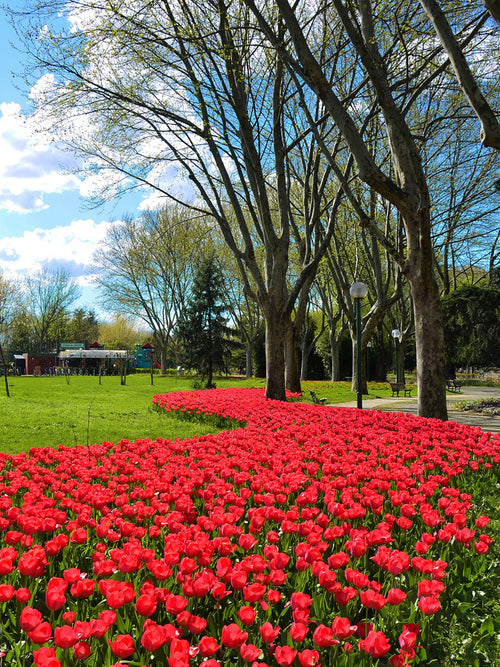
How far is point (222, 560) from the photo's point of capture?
228 cm

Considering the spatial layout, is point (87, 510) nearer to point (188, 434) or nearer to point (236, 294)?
point (188, 434)

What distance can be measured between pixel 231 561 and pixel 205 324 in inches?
955

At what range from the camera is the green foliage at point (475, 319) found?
19386 millimetres

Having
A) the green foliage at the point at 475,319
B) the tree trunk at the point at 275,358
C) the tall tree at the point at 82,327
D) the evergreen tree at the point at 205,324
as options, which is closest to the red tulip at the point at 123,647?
the tree trunk at the point at 275,358

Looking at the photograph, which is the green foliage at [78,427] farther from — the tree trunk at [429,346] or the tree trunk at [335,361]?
the tree trunk at [335,361]

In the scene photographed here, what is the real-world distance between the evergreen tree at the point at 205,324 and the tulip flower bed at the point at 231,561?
2128cm

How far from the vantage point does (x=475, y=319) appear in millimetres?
19562

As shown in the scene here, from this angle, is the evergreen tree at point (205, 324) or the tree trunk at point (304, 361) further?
the tree trunk at point (304, 361)

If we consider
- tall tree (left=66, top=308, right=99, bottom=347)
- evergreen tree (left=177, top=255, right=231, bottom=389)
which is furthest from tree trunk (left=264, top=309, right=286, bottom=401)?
tall tree (left=66, top=308, right=99, bottom=347)

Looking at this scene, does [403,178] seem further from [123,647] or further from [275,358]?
[123,647]

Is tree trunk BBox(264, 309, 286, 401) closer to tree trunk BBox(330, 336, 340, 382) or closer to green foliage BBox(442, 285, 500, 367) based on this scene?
green foliage BBox(442, 285, 500, 367)

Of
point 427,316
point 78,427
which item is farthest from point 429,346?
point 78,427

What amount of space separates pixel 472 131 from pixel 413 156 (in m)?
11.1

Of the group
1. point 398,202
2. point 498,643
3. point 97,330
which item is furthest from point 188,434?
point 97,330
